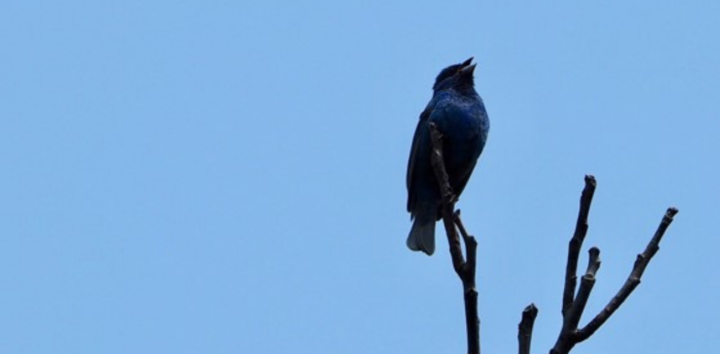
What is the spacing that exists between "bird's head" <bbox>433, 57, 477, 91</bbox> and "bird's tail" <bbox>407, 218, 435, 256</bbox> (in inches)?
61.1

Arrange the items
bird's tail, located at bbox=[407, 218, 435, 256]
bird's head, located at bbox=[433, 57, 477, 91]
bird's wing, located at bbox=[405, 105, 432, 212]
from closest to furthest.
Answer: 1. bird's tail, located at bbox=[407, 218, 435, 256]
2. bird's wing, located at bbox=[405, 105, 432, 212]
3. bird's head, located at bbox=[433, 57, 477, 91]

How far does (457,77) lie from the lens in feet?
33.8

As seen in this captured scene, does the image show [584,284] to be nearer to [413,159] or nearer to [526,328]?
[526,328]

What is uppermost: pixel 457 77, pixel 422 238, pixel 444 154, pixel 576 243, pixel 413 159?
pixel 457 77

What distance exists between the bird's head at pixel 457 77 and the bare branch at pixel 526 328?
6.92 m

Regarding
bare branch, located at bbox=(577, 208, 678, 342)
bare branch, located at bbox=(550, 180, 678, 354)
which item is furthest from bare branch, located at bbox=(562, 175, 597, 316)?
bare branch, located at bbox=(577, 208, 678, 342)

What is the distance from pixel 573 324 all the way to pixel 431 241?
18.8 feet

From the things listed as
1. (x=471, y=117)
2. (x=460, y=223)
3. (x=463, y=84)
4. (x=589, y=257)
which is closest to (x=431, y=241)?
(x=471, y=117)

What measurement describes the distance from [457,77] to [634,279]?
706cm

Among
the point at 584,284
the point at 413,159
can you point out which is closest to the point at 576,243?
the point at 584,284

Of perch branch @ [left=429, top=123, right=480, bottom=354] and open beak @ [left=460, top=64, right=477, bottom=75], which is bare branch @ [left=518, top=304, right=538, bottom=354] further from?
open beak @ [left=460, top=64, right=477, bottom=75]

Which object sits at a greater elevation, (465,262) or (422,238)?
(422,238)

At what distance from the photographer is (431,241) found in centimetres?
902

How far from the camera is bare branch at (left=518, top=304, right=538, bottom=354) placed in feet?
10.5
